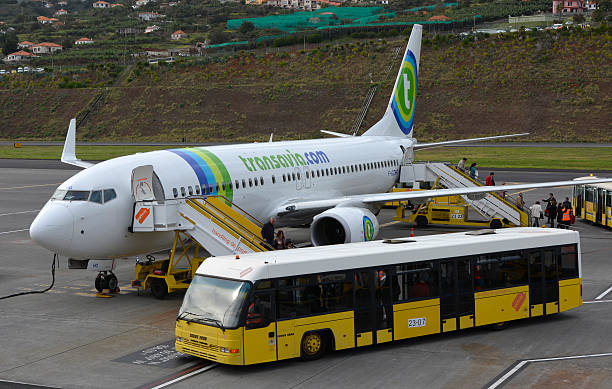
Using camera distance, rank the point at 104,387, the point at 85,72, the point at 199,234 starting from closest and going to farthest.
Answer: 1. the point at 104,387
2. the point at 199,234
3. the point at 85,72

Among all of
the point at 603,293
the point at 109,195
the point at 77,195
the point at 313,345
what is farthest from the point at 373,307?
the point at 77,195

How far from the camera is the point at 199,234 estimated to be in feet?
83.7

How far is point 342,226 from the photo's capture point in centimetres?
2884

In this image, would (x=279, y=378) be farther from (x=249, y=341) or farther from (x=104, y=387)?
(x=104, y=387)

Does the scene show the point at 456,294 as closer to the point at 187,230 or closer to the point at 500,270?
the point at 500,270

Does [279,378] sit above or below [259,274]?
below

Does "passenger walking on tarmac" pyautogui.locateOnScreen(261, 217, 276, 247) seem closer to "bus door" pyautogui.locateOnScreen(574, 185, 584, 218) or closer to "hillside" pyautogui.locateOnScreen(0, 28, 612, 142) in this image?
"bus door" pyautogui.locateOnScreen(574, 185, 584, 218)

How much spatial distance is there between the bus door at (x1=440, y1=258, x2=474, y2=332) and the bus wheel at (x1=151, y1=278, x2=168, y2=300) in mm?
9656

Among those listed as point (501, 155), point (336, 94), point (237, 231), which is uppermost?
point (336, 94)

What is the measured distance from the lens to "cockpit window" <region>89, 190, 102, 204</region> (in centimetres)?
2517

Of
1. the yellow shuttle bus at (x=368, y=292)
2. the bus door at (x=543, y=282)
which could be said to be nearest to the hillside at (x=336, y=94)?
the bus door at (x=543, y=282)

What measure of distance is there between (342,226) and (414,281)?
30.1ft

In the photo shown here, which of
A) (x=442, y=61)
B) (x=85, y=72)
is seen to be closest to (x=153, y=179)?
→ (x=442, y=61)

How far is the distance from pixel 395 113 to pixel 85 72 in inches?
4409
